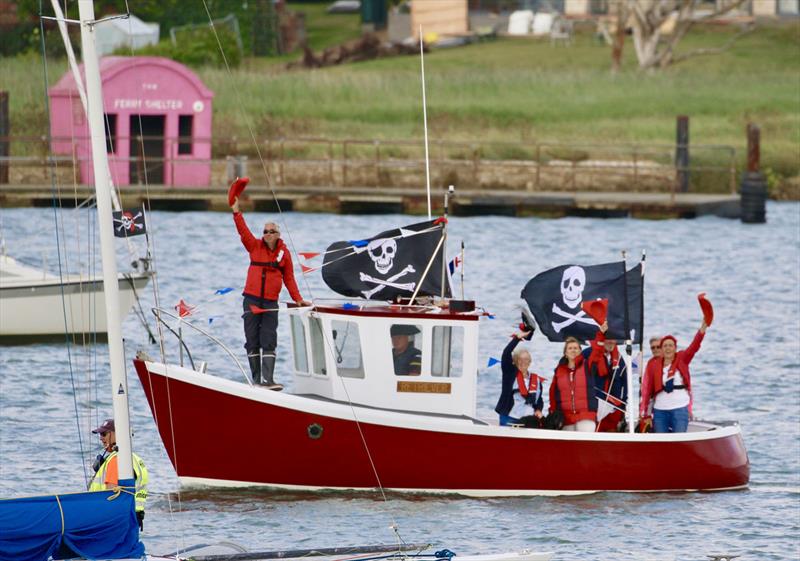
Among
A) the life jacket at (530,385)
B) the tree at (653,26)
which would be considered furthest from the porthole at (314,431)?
the tree at (653,26)

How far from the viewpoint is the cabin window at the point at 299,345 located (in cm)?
2277

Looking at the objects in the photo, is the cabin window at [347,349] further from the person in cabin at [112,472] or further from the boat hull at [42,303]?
the boat hull at [42,303]

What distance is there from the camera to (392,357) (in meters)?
22.5

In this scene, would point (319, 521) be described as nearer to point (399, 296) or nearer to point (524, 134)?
point (399, 296)

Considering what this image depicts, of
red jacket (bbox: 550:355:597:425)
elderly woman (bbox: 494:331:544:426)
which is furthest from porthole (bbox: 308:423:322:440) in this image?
red jacket (bbox: 550:355:597:425)

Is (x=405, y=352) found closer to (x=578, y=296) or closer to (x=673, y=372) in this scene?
(x=578, y=296)

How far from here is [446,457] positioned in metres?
22.7

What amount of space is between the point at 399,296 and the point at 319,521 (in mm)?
3138

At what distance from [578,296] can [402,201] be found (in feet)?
114

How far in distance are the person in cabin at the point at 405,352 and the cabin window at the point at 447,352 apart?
22cm

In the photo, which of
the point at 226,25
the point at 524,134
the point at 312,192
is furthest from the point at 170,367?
the point at 226,25

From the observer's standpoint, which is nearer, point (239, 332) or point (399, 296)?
point (399, 296)

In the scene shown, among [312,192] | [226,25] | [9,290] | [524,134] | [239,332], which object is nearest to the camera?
[9,290]

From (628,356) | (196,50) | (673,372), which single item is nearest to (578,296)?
(628,356)
